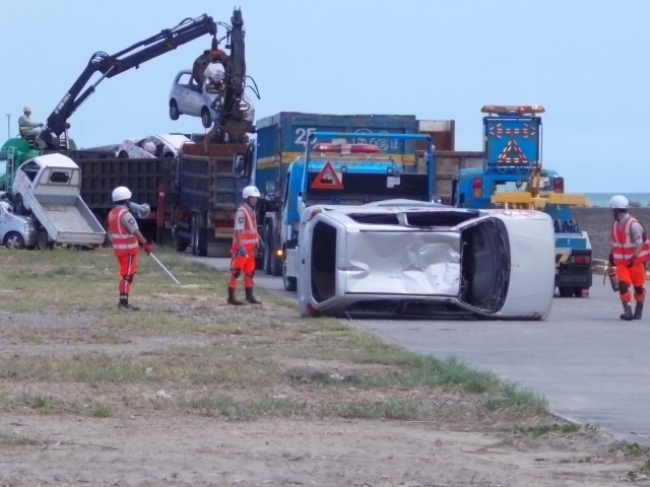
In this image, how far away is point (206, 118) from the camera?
36.7 meters

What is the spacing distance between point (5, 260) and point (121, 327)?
15.0 metres

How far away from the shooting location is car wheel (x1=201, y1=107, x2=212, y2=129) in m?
36.3

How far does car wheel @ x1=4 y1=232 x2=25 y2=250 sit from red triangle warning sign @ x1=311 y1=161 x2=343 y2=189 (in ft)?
45.2

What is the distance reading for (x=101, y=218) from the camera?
37844mm

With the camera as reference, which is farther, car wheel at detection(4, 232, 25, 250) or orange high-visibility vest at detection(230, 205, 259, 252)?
car wheel at detection(4, 232, 25, 250)

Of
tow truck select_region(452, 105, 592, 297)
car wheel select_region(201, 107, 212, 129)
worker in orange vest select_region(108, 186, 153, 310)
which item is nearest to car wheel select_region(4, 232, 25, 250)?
car wheel select_region(201, 107, 212, 129)

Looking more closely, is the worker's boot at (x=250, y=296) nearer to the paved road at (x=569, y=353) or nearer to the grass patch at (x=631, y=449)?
the paved road at (x=569, y=353)

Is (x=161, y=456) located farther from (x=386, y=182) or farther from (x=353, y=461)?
(x=386, y=182)

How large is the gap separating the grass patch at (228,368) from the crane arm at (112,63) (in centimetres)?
2031

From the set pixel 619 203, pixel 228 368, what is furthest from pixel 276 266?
pixel 228 368

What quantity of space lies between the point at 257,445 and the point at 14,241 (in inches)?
1066

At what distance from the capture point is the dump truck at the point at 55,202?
34250 mm

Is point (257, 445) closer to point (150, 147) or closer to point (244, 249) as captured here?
point (244, 249)

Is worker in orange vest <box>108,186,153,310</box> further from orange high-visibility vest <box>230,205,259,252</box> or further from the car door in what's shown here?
the car door
